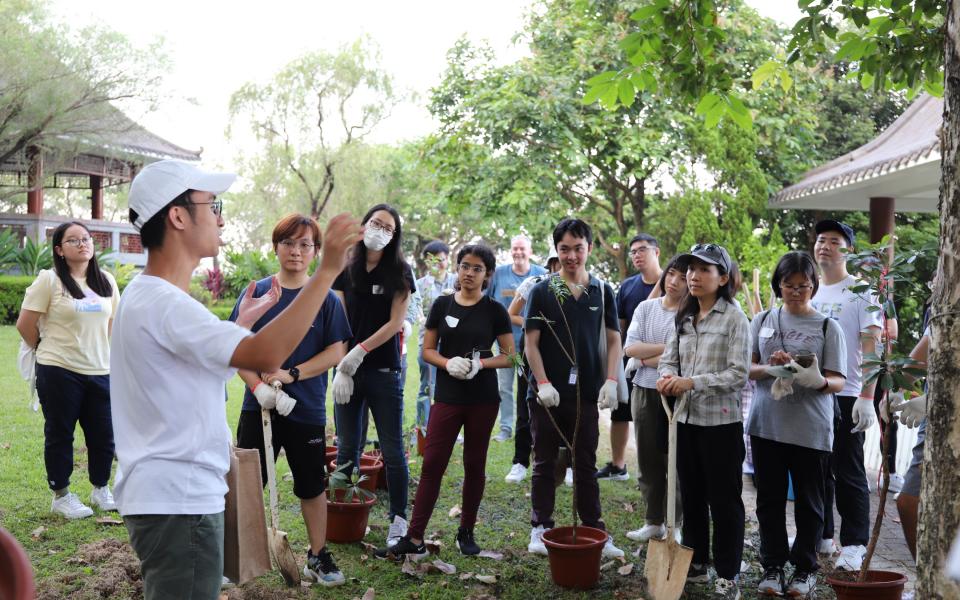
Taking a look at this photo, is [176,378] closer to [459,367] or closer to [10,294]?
[459,367]

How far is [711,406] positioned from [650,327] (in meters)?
1.30

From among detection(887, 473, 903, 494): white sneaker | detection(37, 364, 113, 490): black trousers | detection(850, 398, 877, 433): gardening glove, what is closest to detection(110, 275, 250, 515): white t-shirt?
detection(37, 364, 113, 490): black trousers

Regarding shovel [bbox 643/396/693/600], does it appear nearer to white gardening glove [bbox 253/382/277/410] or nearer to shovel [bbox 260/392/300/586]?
shovel [bbox 260/392/300/586]

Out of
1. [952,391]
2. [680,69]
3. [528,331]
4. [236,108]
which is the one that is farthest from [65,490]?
[236,108]

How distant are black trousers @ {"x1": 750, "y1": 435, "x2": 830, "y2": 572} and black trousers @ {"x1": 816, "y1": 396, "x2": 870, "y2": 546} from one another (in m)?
0.46

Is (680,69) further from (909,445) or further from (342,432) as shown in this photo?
(909,445)

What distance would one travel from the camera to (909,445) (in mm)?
7035

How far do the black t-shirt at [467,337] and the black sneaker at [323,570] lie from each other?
3.58 ft

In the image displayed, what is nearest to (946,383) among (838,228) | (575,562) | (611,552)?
(575,562)

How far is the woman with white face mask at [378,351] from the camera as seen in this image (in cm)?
479

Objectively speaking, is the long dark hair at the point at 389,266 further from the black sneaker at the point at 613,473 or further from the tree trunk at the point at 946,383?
the tree trunk at the point at 946,383

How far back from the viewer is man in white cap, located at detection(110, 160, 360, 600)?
203 cm

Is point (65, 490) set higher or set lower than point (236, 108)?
lower

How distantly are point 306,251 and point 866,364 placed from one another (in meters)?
2.80
